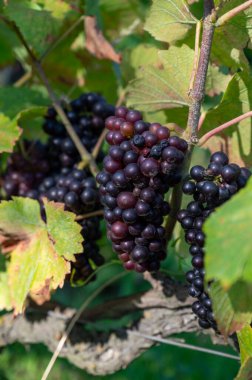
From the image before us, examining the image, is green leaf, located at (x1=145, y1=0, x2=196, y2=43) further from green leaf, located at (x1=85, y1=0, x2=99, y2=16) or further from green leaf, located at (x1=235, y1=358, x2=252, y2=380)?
green leaf, located at (x1=235, y1=358, x2=252, y2=380)

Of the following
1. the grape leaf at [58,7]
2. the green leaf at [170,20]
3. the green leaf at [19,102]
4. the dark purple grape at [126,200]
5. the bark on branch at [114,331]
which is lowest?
the bark on branch at [114,331]

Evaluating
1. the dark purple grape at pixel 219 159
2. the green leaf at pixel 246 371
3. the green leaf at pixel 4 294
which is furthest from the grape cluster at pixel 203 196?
the green leaf at pixel 4 294

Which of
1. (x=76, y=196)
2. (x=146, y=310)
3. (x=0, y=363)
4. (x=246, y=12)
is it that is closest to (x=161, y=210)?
(x=76, y=196)

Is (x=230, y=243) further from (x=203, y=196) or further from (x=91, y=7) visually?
(x=91, y=7)

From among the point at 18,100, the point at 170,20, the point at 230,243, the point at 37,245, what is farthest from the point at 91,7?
the point at 230,243

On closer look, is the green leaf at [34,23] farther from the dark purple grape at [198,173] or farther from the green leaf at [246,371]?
the green leaf at [246,371]

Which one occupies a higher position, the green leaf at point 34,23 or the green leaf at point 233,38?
the green leaf at point 233,38

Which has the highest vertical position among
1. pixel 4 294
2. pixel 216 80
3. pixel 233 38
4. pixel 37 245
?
pixel 233 38
